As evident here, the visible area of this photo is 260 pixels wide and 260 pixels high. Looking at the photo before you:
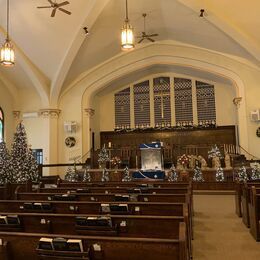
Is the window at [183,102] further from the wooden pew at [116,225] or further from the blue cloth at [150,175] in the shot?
the wooden pew at [116,225]

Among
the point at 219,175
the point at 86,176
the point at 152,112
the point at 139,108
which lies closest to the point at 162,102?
the point at 152,112

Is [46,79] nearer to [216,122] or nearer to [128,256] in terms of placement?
[216,122]

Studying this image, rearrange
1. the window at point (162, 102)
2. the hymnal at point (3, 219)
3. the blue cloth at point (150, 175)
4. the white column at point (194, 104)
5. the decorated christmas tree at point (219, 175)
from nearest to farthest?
the hymnal at point (3, 219) → the blue cloth at point (150, 175) → the decorated christmas tree at point (219, 175) → the white column at point (194, 104) → the window at point (162, 102)

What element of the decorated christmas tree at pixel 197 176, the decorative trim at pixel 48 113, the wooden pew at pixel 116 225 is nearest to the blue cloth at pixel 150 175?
the decorated christmas tree at pixel 197 176

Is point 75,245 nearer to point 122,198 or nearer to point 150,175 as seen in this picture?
point 122,198

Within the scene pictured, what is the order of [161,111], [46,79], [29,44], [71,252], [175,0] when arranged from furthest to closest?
1. [161,111]
2. [46,79]
3. [29,44]
4. [175,0]
5. [71,252]

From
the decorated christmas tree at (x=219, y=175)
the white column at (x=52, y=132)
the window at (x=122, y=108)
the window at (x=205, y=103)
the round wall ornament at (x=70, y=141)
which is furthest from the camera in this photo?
the window at (x=122, y=108)

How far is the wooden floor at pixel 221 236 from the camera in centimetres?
387

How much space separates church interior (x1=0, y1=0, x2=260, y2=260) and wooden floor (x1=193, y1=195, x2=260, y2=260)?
0.02m

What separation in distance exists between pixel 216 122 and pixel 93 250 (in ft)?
41.8

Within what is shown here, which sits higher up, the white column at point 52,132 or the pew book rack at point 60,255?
the white column at point 52,132

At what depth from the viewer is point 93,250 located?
7.16 ft

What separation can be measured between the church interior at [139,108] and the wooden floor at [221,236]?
0.02 metres

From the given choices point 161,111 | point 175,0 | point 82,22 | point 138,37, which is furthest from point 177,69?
point 82,22
